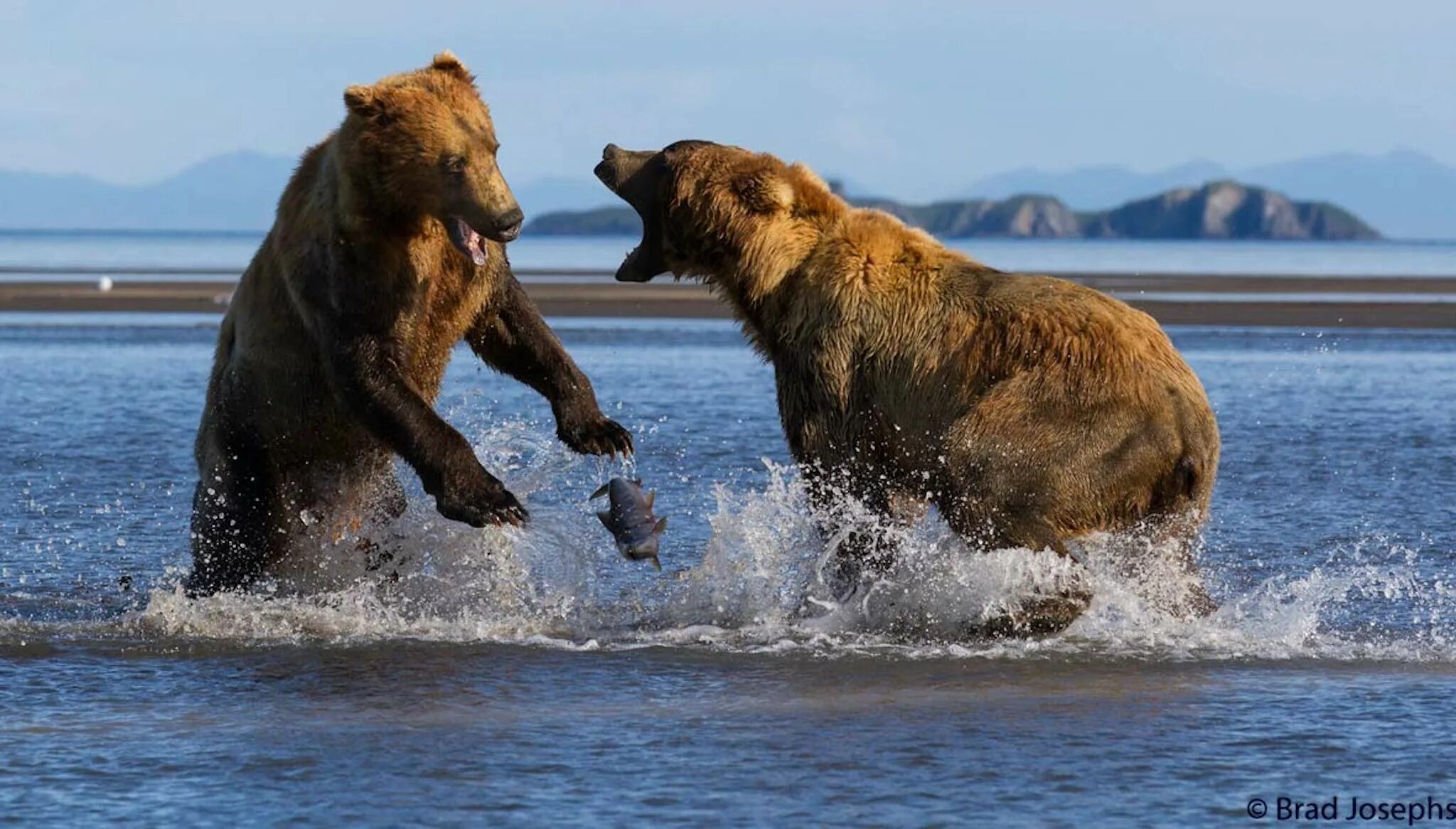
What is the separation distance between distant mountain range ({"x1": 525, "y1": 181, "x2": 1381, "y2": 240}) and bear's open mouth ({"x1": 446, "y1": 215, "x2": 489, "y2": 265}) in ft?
381

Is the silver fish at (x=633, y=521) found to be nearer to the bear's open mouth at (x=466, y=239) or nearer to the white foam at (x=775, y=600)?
the white foam at (x=775, y=600)

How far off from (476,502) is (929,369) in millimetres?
1488

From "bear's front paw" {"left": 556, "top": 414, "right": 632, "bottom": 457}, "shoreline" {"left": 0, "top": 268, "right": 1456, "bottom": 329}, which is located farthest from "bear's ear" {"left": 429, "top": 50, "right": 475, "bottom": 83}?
"shoreline" {"left": 0, "top": 268, "right": 1456, "bottom": 329}

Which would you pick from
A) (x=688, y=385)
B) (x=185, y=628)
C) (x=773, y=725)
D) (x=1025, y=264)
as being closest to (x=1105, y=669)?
(x=773, y=725)

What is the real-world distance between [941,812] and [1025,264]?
52.5 m

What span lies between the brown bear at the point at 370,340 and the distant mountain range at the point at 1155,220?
116 meters

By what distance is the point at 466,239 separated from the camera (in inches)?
253

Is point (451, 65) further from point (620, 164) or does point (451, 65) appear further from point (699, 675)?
point (699, 675)

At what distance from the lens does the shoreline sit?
79.4 feet

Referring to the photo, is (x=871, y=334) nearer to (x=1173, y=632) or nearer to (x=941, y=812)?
(x=1173, y=632)

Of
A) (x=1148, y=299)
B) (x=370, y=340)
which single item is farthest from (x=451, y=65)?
(x=1148, y=299)

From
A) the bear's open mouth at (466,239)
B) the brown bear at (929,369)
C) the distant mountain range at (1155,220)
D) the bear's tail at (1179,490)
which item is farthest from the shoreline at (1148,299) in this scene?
the distant mountain range at (1155,220)

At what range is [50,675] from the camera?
5969mm

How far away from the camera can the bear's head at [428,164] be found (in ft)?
20.6
